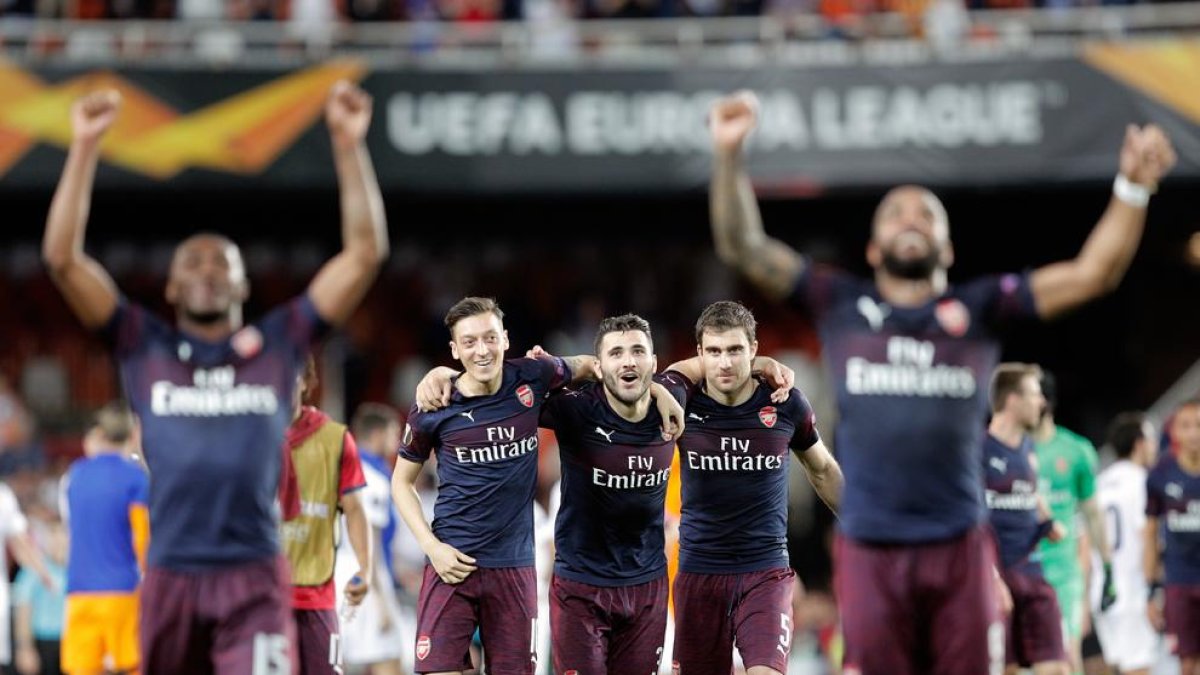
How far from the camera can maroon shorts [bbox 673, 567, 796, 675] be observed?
9.38m

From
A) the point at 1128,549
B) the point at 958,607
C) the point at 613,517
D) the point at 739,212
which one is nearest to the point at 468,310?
the point at 613,517

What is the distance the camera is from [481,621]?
9.41 meters

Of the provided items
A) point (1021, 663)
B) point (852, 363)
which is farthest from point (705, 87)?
point (852, 363)

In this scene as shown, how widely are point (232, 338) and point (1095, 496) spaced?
769 centimetres

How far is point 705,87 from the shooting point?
20.7 meters

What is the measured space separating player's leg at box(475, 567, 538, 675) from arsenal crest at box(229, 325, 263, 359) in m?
2.74

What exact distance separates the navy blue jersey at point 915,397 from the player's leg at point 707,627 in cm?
245

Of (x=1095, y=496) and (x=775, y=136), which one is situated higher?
(x=775, y=136)

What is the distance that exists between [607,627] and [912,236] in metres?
3.42

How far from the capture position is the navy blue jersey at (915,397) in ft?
22.8

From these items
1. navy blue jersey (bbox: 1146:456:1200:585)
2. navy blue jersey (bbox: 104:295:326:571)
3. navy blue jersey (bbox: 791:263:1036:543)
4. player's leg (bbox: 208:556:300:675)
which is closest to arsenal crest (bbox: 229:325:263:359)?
navy blue jersey (bbox: 104:295:326:571)

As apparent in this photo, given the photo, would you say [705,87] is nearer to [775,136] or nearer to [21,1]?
[775,136]

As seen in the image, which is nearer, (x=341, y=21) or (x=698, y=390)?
(x=698, y=390)

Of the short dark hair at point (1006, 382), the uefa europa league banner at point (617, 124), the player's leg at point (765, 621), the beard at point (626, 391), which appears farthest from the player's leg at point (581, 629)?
the uefa europa league banner at point (617, 124)
